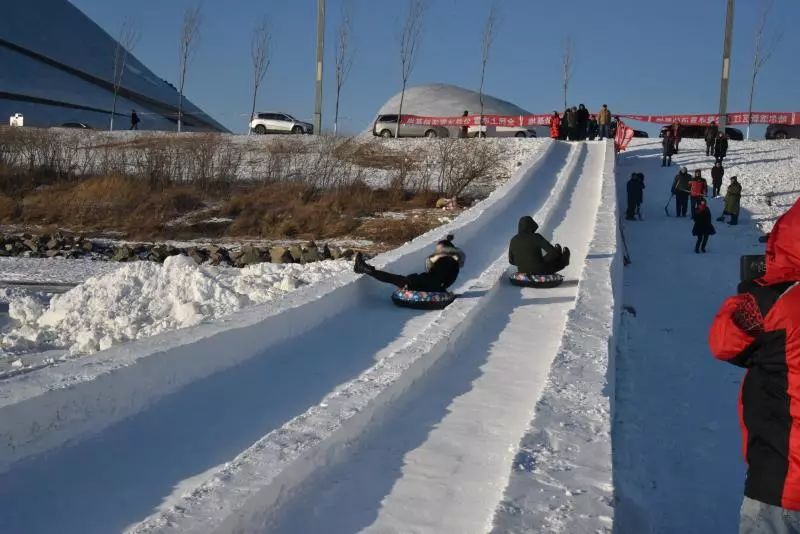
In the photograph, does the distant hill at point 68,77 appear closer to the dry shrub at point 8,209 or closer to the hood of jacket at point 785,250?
the dry shrub at point 8,209

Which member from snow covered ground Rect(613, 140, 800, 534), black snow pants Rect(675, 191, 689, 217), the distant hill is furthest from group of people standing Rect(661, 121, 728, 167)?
the distant hill

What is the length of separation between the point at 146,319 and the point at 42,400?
23.4 feet

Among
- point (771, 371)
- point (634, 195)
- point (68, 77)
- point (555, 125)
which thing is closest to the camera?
point (771, 371)

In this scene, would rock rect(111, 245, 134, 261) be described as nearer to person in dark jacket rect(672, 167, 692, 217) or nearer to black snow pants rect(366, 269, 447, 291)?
black snow pants rect(366, 269, 447, 291)

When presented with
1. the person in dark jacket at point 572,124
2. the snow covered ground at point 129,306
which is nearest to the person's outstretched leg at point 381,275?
the snow covered ground at point 129,306

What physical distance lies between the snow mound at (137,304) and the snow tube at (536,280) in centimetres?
303

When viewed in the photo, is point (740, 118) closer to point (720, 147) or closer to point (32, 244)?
point (720, 147)

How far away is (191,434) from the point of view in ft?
17.4

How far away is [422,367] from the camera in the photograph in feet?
22.1

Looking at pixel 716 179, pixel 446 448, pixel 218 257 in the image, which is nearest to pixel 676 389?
pixel 446 448

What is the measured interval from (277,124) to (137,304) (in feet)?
111

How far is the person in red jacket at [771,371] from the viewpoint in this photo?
2.97 metres

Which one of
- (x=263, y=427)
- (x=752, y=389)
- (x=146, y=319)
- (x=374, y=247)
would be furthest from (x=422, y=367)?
(x=374, y=247)

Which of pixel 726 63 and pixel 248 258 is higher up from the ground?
pixel 726 63
